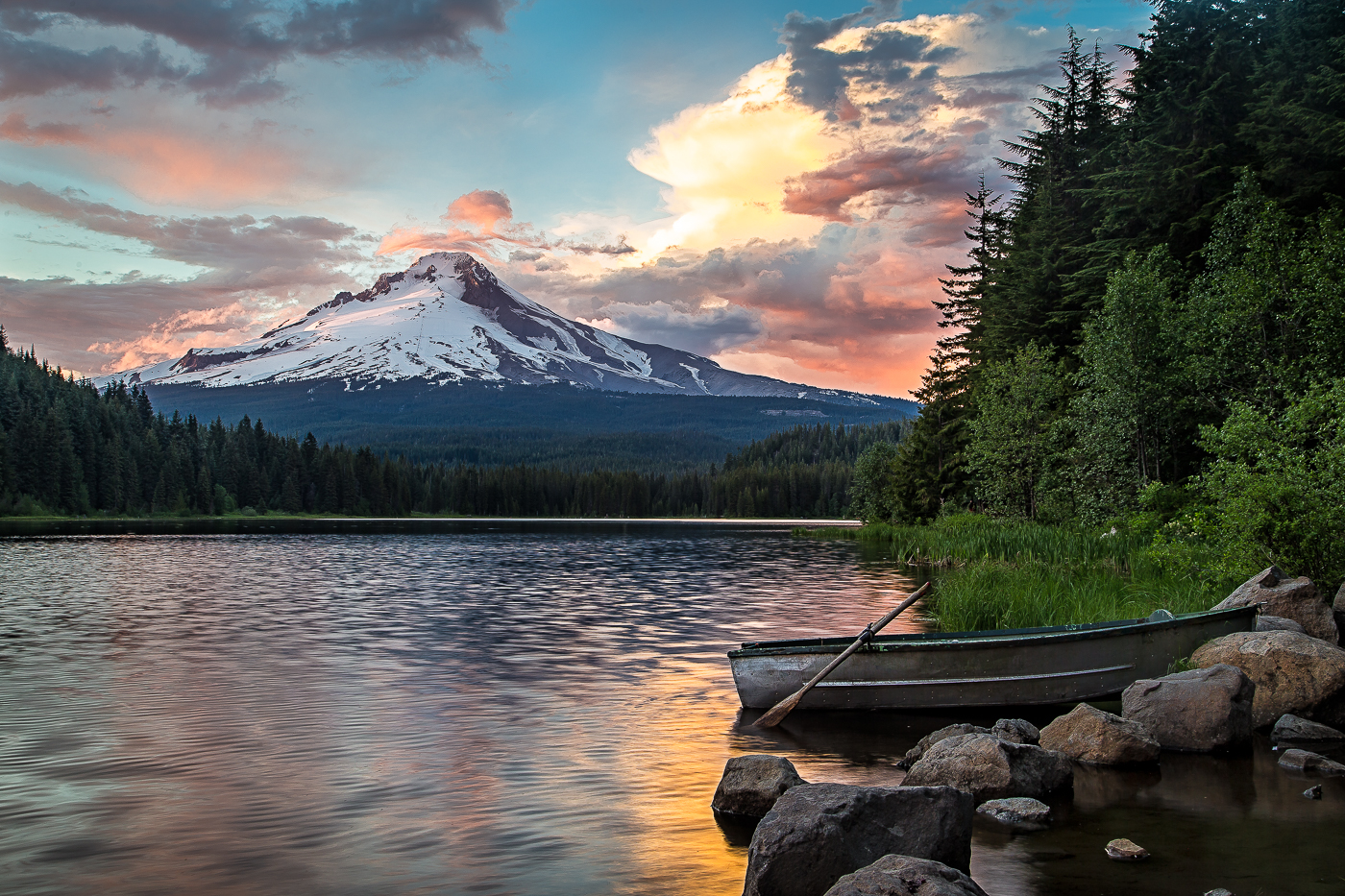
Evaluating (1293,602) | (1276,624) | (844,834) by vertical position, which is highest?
(1293,602)

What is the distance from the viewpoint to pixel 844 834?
30.3 feet

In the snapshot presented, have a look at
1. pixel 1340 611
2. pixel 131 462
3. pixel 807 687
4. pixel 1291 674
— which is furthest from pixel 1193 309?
pixel 131 462

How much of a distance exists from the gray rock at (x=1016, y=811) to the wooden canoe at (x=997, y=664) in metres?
5.22

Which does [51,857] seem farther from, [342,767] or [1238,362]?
[1238,362]

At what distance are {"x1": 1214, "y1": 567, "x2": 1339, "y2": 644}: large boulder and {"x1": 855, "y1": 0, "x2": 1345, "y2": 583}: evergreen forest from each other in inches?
115

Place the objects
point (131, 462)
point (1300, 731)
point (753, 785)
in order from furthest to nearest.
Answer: point (131, 462) < point (1300, 731) < point (753, 785)

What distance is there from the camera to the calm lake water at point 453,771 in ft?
34.0

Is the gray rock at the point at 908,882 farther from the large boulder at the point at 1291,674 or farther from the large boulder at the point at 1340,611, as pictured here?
the large boulder at the point at 1340,611

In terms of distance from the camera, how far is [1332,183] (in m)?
36.6

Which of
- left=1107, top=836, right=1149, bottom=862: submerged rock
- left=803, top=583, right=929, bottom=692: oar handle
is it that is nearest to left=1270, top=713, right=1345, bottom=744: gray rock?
left=803, top=583, right=929, bottom=692: oar handle

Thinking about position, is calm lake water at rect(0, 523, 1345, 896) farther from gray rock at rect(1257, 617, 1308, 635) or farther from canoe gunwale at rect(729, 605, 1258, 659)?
gray rock at rect(1257, 617, 1308, 635)

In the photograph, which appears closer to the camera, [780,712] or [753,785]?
[753,785]

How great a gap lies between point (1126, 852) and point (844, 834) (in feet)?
11.6

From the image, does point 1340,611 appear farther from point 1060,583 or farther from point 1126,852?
point 1126,852
